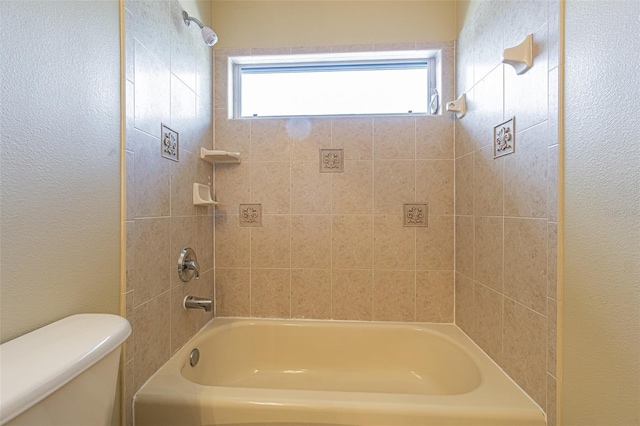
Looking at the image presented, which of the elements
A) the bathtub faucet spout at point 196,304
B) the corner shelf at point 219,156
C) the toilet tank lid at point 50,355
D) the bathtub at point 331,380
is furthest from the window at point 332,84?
the toilet tank lid at point 50,355

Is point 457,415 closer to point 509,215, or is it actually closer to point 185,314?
point 509,215

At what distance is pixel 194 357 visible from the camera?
135 cm

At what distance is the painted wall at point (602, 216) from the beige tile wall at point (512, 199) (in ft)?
0.19

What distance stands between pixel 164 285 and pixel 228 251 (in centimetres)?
57

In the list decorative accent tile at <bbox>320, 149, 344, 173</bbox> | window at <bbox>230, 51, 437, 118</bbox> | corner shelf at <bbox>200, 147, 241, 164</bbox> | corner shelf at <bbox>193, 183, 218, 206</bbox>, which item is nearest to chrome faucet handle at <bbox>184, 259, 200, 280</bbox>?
corner shelf at <bbox>193, 183, 218, 206</bbox>

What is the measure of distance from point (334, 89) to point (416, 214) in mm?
938

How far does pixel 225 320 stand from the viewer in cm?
170

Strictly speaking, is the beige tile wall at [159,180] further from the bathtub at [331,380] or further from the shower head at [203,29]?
the bathtub at [331,380]

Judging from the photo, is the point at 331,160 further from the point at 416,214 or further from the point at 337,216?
the point at 416,214

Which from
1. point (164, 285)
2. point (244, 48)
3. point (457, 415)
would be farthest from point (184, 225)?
point (457, 415)

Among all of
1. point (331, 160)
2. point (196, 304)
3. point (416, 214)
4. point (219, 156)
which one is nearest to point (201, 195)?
point (219, 156)

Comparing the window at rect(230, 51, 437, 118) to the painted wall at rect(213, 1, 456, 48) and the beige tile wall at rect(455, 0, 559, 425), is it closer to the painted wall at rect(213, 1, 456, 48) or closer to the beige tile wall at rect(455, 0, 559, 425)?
the painted wall at rect(213, 1, 456, 48)

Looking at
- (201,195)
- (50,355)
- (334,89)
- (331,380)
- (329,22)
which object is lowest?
(331,380)

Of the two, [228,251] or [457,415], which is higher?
[228,251]
